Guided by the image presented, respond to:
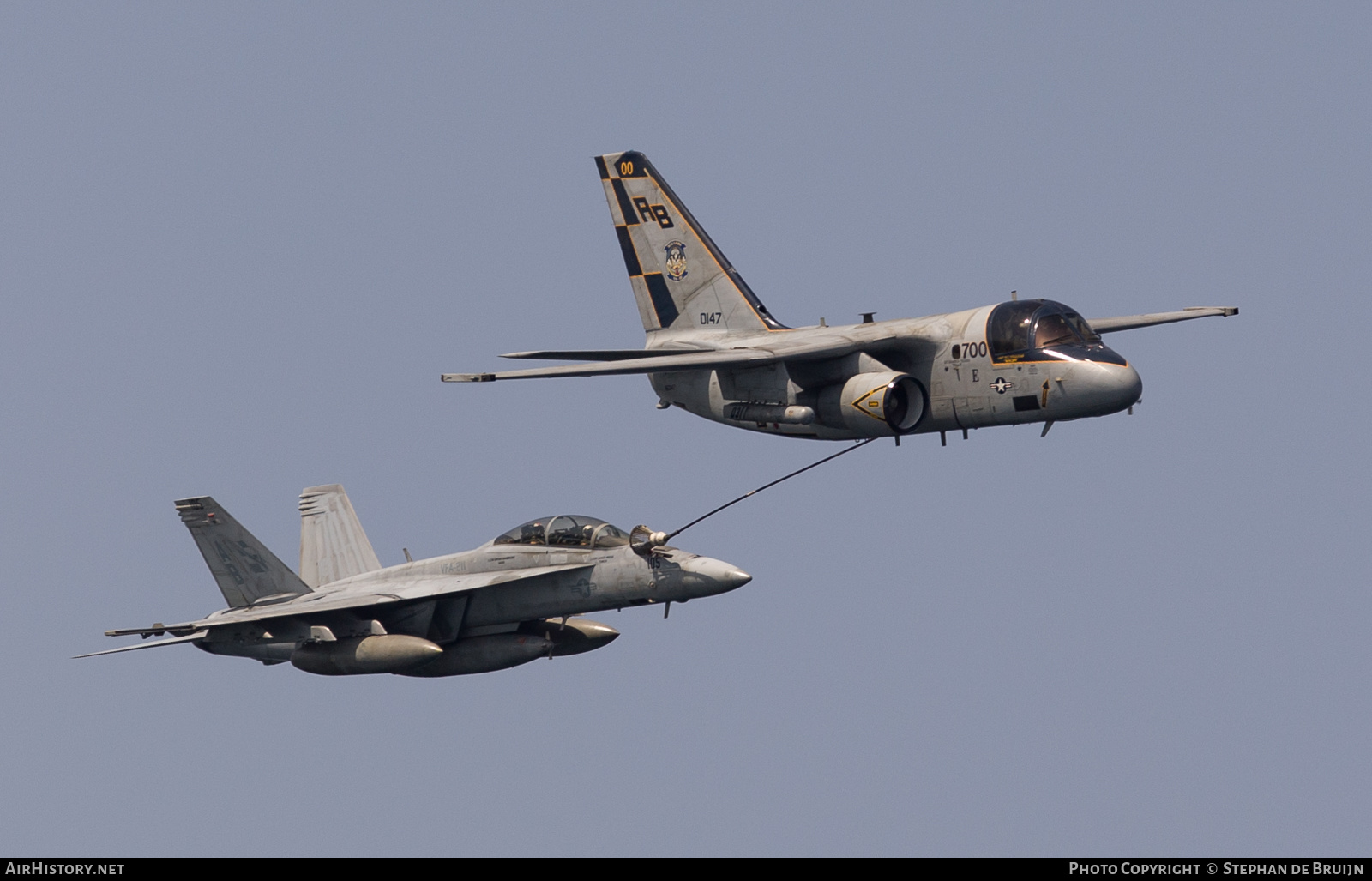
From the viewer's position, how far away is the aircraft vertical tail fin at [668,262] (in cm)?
4984

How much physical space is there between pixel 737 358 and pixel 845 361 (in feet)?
7.05

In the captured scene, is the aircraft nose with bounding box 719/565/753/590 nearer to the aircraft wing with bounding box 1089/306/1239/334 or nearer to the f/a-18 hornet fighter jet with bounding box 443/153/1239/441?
the f/a-18 hornet fighter jet with bounding box 443/153/1239/441

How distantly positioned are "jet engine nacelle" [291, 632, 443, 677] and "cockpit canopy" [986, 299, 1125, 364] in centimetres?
1229

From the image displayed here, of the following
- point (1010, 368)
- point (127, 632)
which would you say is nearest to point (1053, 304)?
point (1010, 368)

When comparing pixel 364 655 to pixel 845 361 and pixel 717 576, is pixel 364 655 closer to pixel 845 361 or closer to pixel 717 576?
pixel 717 576

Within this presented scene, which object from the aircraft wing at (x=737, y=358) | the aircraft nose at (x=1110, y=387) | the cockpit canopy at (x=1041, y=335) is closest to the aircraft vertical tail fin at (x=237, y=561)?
the aircraft wing at (x=737, y=358)

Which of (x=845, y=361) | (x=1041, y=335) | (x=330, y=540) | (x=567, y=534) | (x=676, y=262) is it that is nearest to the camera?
(x=1041, y=335)

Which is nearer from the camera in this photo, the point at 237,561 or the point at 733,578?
the point at 733,578

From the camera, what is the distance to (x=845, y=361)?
44344 mm

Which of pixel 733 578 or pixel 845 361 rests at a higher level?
pixel 845 361

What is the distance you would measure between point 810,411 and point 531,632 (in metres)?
7.62

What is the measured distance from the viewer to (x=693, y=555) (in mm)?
43844

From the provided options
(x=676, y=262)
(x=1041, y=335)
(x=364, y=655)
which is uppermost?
(x=676, y=262)

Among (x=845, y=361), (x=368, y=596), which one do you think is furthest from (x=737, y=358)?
(x=368, y=596)
